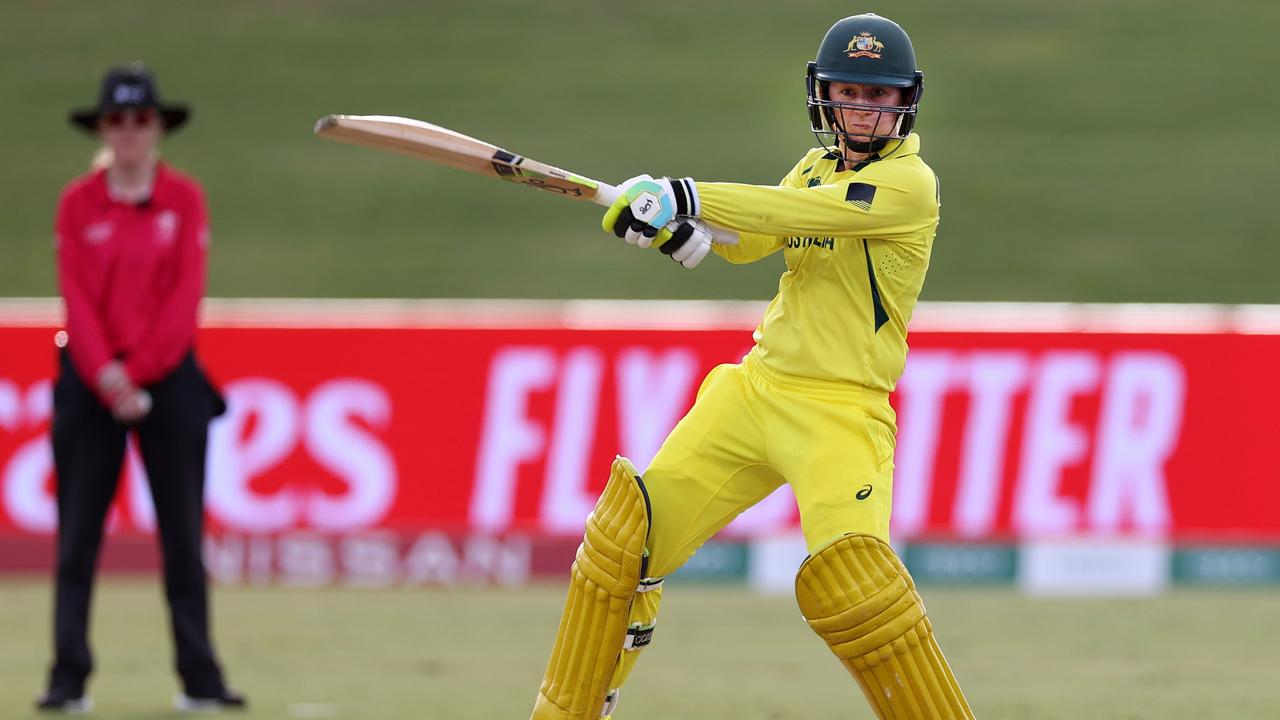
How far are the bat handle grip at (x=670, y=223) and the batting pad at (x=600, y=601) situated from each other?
54 cm

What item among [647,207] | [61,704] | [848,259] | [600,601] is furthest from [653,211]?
[61,704]

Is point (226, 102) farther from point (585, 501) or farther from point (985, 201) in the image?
point (585, 501)

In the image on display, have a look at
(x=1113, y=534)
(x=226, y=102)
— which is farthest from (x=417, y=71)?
(x=1113, y=534)

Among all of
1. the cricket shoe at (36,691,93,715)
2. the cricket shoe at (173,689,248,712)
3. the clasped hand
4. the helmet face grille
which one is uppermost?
the helmet face grille

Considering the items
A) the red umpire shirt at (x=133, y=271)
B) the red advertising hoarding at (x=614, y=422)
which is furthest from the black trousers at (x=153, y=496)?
the red advertising hoarding at (x=614, y=422)

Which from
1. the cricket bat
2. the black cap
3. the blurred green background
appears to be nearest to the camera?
the cricket bat

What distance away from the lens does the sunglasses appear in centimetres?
554

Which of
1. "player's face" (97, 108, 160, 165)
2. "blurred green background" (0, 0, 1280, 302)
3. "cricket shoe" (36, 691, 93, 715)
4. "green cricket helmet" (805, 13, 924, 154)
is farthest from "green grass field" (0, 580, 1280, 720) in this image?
"blurred green background" (0, 0, 1280, 302)

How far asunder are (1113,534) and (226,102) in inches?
375

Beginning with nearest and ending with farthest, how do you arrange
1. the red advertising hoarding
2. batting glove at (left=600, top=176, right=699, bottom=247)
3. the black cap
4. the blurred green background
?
batting glove at (left=600, top=176, right=699, bottom=247)
the black cap
the red advertising hoarding
the blurred green background

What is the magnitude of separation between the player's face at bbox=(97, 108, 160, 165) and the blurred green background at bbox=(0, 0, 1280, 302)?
6577mm

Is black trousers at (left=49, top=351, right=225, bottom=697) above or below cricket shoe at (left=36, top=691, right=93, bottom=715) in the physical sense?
above

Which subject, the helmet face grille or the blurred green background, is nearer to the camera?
the helmet face grille

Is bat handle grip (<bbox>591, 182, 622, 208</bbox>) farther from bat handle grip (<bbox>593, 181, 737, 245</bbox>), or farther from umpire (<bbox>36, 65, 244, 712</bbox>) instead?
umpire (<bbox>36, 65, 244, 712</bbox>)
